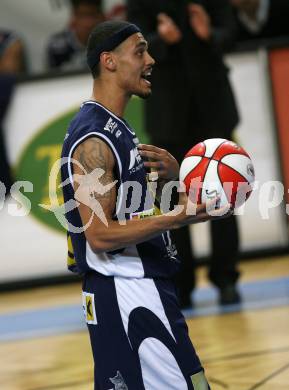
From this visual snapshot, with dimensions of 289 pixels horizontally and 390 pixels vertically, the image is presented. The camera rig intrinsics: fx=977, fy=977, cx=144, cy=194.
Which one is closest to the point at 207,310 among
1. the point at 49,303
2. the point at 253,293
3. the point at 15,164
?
the point at 253,293

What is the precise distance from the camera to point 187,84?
24.8 ft

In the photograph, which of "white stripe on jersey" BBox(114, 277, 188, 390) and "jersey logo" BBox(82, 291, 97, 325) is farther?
"jersey logo" BBox(82, 291, 97, 325)

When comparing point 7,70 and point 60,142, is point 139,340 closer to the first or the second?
point 60,142

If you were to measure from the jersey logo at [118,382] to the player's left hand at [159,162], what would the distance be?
88 cm

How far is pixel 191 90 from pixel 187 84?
6cm

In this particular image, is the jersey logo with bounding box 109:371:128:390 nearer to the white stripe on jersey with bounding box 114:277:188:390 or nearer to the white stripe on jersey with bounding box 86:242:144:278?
the white stripe on jersey with bounding box 114:277:188:390

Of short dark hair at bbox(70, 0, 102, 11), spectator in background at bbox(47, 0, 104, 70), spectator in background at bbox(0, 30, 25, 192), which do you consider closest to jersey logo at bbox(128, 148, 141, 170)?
spectator in background at bbox(0, 30, 25, 192)

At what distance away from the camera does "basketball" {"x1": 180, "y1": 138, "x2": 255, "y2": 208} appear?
13.5 ft

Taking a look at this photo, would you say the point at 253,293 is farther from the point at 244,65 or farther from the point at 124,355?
the point at 124,355

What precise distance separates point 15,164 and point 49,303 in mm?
1501

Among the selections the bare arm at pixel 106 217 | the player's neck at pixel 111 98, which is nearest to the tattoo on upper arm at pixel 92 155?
the bare arm at pixel 106 217

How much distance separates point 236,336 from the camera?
6.55 metres

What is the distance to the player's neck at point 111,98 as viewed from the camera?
4.03m

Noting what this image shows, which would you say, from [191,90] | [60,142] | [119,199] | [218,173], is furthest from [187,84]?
[119,199]
